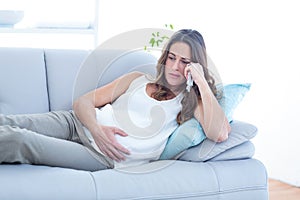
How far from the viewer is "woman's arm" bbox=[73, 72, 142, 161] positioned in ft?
5.74

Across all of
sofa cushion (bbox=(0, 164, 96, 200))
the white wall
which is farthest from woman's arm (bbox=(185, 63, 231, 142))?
the white wall

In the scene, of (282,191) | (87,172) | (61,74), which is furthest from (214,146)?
(282,191)

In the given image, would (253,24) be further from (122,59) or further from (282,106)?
(122,59)

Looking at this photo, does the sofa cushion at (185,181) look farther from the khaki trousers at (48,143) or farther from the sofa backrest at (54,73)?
the sofa backrest at (54,73)

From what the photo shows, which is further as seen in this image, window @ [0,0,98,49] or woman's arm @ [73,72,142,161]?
window @ [0,0,98,49]

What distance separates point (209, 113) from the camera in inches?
68.3

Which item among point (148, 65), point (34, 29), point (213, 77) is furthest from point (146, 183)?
point (34, 29)

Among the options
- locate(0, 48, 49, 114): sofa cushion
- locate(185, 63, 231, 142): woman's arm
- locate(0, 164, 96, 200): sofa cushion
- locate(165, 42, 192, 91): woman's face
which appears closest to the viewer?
locate(0, 164, 96, 200): sofa cushion

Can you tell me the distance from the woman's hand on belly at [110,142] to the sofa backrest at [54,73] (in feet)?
0.92

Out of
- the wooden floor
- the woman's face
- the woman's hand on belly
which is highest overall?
the woman's face

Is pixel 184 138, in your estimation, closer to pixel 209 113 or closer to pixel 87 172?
pixel 209 113

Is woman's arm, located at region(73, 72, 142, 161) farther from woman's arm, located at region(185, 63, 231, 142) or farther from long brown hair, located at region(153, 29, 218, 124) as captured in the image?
woman's arm, located at region(185, 63, 231, 142)

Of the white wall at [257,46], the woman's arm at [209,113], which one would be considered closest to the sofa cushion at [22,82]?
the woman's arm at [209,113]

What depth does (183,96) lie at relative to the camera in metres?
1.84
